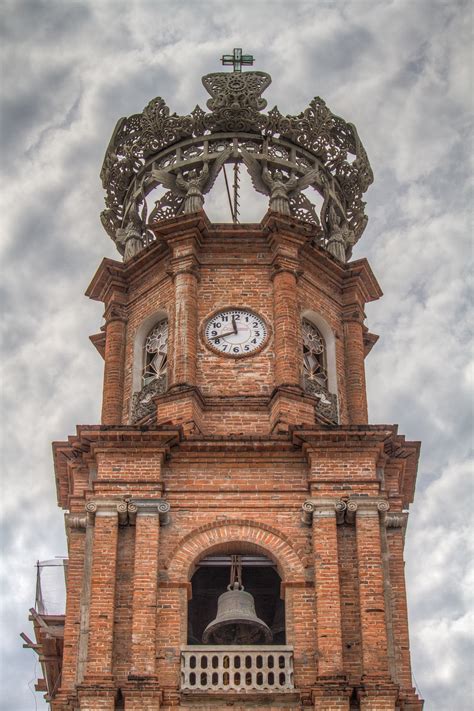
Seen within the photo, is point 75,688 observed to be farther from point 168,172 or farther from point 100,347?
point 168,172

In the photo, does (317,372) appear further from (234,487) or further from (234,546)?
(234,546)

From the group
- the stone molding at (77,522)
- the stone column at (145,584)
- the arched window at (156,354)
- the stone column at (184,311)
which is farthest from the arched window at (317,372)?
the stone molding at (77,522)

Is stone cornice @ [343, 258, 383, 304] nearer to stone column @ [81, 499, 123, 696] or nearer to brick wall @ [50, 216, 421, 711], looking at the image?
brick wall @ [50, 216, 421, 711]

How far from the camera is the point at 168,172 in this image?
38.2 m

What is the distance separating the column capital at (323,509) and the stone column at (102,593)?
327cm

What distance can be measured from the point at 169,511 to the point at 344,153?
11993 mm

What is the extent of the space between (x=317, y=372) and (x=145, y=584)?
6.99 metres

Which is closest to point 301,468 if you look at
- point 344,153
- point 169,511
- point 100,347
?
point 169,511

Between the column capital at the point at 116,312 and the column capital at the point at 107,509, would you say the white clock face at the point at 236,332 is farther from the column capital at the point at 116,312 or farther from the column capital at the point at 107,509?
the column capital at the point at 107,509

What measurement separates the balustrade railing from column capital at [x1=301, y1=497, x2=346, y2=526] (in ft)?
8.59

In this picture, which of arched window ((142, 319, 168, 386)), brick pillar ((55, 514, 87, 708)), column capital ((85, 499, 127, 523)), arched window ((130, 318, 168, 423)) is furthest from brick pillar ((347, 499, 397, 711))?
arched window ((142, 319, 168, 386))

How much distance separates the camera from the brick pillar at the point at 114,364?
3422cm

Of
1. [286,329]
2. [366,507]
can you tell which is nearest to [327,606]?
[366,507]

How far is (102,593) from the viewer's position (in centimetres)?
2955
